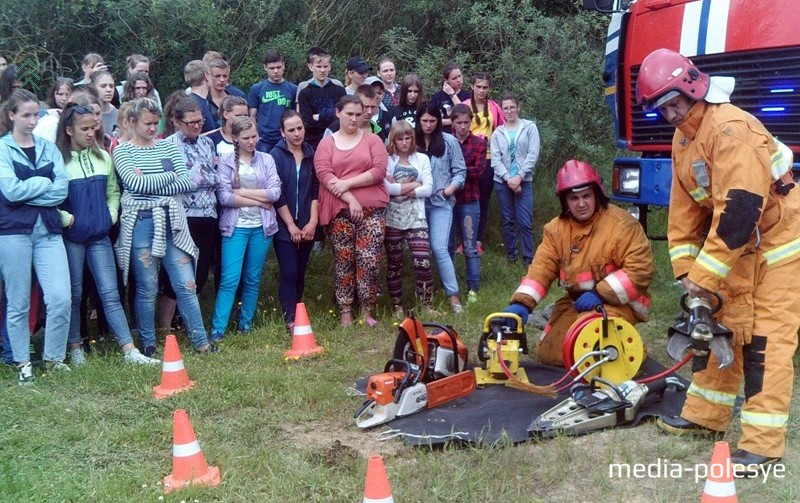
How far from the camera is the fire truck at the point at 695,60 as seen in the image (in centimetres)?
580

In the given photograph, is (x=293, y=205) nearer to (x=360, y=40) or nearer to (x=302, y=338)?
(x=302, y=338)

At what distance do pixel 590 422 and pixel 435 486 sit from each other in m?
1.10

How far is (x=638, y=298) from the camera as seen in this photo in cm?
589

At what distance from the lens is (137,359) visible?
6.40 meters

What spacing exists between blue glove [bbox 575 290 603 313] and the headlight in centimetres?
150

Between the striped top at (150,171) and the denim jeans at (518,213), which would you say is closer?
the striped top at (150,171)

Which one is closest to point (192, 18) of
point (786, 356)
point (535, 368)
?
point (535, 368)

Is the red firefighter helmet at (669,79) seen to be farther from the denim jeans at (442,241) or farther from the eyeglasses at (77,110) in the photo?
the eyeglasses at (77,110)

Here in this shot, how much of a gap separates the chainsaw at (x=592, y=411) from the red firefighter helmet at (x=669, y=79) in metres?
1.67

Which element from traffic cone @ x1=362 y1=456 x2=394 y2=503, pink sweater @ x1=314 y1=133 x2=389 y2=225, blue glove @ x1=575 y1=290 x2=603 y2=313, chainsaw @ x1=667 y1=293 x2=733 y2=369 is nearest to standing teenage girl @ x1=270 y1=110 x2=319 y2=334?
pink sweater @ x1=314 y1=133 x2=389 y2=225

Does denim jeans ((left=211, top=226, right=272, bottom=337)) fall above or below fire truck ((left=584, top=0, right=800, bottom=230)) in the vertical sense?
below

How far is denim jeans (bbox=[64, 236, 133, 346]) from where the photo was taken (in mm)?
6371

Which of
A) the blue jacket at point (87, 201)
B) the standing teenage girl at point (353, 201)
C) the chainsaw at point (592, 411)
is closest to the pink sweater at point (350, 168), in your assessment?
the standing teenage girl at point (353, 201)

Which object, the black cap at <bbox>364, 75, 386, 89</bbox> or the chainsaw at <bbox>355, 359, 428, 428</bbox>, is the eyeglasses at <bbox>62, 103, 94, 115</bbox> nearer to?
the chainsaw at <bbox>355, 359, 428, 428</bbox>
